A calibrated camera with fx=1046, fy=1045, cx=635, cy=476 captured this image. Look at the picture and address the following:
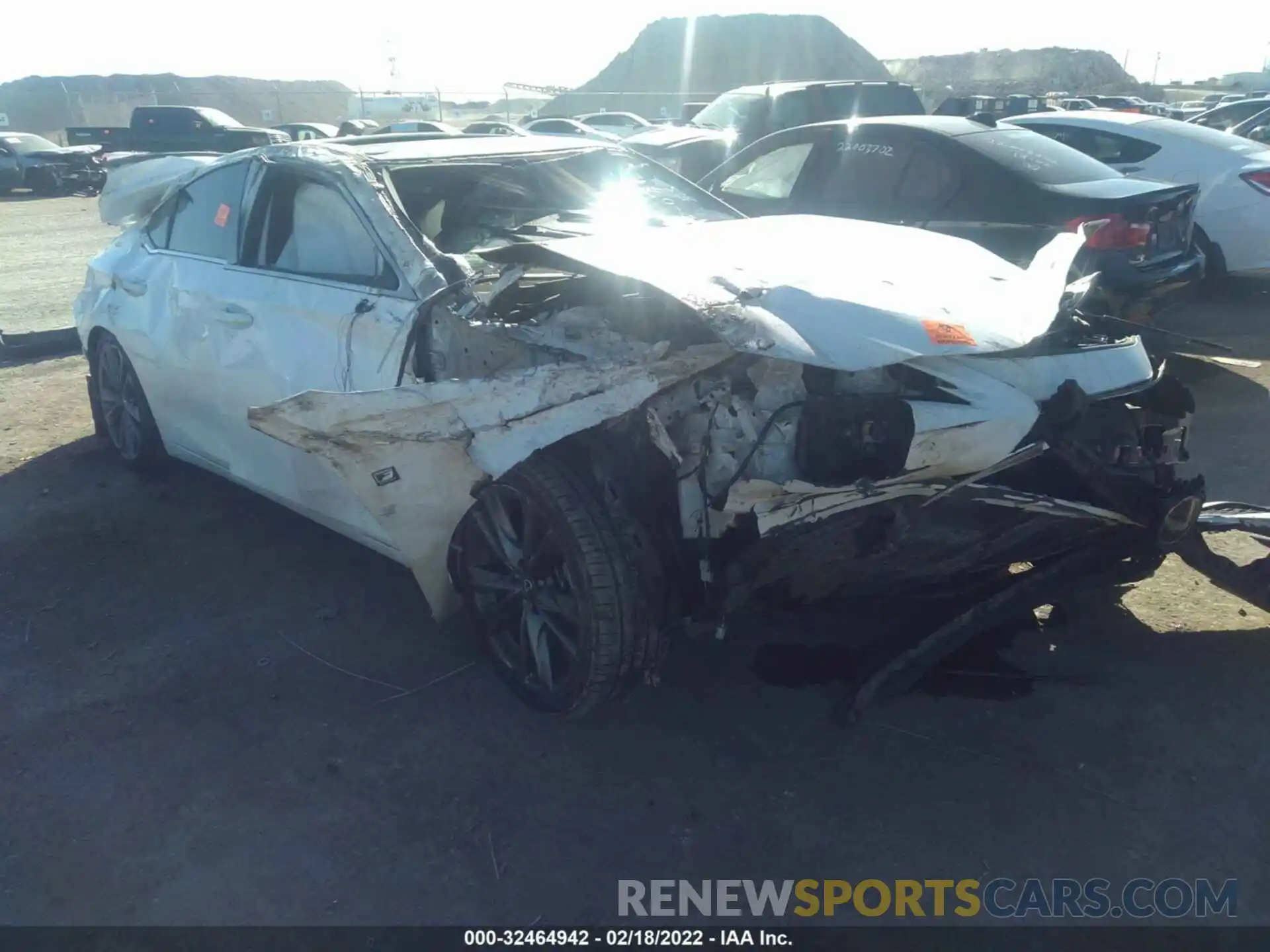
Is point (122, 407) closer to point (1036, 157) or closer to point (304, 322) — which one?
point (304, 322)

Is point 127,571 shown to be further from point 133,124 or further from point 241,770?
point 133,124

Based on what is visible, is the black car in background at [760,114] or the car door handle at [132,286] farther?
the black car in background at [760,114]

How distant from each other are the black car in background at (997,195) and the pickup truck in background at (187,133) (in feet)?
60.1

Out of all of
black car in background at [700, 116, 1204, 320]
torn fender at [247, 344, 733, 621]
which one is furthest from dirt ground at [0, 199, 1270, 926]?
black car in background at [700, 116, 1204, 320]

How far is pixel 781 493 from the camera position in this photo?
8.91 feet

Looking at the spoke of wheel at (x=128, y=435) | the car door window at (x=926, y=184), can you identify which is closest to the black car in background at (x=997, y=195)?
the car door window at (x=926, y=184)

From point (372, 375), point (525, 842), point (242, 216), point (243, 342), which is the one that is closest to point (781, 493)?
point (525, 842)

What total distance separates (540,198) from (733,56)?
74.3 meters

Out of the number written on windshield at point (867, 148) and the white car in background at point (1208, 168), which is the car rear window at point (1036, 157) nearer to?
the number written on windshield at point (867, 148)

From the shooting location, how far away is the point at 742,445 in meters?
2.82

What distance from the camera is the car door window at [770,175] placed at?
7.20 m

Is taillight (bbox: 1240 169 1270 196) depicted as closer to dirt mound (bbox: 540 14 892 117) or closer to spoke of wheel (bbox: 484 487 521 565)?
spoke of wheel (bbox: 484 487 521 565)

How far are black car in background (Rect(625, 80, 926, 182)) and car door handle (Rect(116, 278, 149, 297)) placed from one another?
7473 millimetres

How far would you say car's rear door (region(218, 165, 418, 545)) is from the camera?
363 cm
